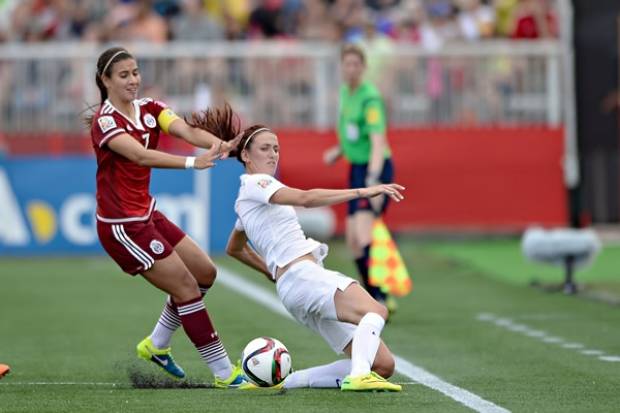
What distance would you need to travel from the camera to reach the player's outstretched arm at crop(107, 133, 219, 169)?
8797 millimetres

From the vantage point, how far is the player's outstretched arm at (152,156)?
8.80m

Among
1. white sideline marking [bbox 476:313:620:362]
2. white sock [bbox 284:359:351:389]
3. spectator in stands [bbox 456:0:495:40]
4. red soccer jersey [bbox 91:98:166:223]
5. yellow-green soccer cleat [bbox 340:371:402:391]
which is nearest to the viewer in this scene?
yellow-green soccer cleat [bbox 340:371:402:391]

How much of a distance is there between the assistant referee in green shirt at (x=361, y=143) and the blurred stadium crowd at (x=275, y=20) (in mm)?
9265

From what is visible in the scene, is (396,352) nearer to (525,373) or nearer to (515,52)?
(525,373)

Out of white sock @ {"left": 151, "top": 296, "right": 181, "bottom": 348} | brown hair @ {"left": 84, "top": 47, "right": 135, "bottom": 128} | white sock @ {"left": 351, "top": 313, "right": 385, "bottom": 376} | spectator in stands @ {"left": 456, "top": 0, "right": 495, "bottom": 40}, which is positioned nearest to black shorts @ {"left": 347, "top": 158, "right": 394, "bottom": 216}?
white sock @ {"left": 151, "top": 296, "right": 181, "bottom": 348}

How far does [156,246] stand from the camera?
9.39m

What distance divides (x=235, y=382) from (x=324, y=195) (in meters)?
1.33

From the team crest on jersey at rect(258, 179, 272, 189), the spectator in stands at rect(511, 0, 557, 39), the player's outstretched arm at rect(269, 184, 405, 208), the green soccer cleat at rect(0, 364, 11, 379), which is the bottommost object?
the green soccer cleat at rect(0, 364, 11, 379)

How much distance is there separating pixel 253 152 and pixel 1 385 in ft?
6.65

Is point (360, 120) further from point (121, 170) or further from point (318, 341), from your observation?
point (121, 170)

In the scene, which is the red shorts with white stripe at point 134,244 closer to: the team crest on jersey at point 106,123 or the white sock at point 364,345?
the team crest on jersey at point 106,123

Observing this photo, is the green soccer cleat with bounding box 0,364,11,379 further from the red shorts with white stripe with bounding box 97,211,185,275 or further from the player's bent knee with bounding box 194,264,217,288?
the player's bent knee with bounding box 194,264,217,288

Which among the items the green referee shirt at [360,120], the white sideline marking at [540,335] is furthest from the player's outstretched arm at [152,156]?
the green referee shirt at [360,120]

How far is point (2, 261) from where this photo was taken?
21.5m
